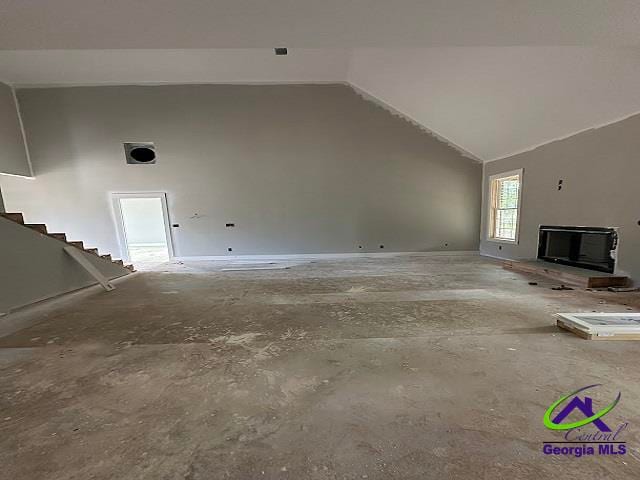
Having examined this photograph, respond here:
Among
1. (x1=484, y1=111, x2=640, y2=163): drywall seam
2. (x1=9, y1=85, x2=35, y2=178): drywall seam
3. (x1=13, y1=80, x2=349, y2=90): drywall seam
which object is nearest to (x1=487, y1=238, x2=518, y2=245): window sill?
(x1=484, y1=111, x2=640, y2=163): drywall seam

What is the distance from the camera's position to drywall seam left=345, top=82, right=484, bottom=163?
6215 millimetres

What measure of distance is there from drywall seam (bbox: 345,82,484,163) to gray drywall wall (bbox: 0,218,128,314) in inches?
263

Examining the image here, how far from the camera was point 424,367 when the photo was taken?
185cm

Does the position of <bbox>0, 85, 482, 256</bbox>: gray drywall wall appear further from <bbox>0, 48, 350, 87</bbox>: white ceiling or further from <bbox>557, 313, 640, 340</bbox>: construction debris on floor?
<bbox>557, 313, 640, 340</bbox>: construction debris on floor

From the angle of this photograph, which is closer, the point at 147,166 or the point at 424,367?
→ the point at 424,367

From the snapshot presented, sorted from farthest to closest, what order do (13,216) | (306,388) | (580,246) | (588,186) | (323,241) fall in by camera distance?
(323,241) < (580,246) < (588,186) < (13,216) < (306,388)

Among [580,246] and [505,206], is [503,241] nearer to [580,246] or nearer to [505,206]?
[505,206]

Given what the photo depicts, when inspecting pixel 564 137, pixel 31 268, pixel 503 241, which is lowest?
pixel 503 241

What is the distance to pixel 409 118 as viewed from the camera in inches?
249

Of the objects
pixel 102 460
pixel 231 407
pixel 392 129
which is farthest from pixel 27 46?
pixel 392 129

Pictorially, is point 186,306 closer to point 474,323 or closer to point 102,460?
point 102,460

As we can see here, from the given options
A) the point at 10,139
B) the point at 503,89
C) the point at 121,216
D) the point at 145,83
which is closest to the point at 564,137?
the point at 503,89

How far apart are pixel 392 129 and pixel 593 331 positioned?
5613 mm

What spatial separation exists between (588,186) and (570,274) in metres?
1.46
